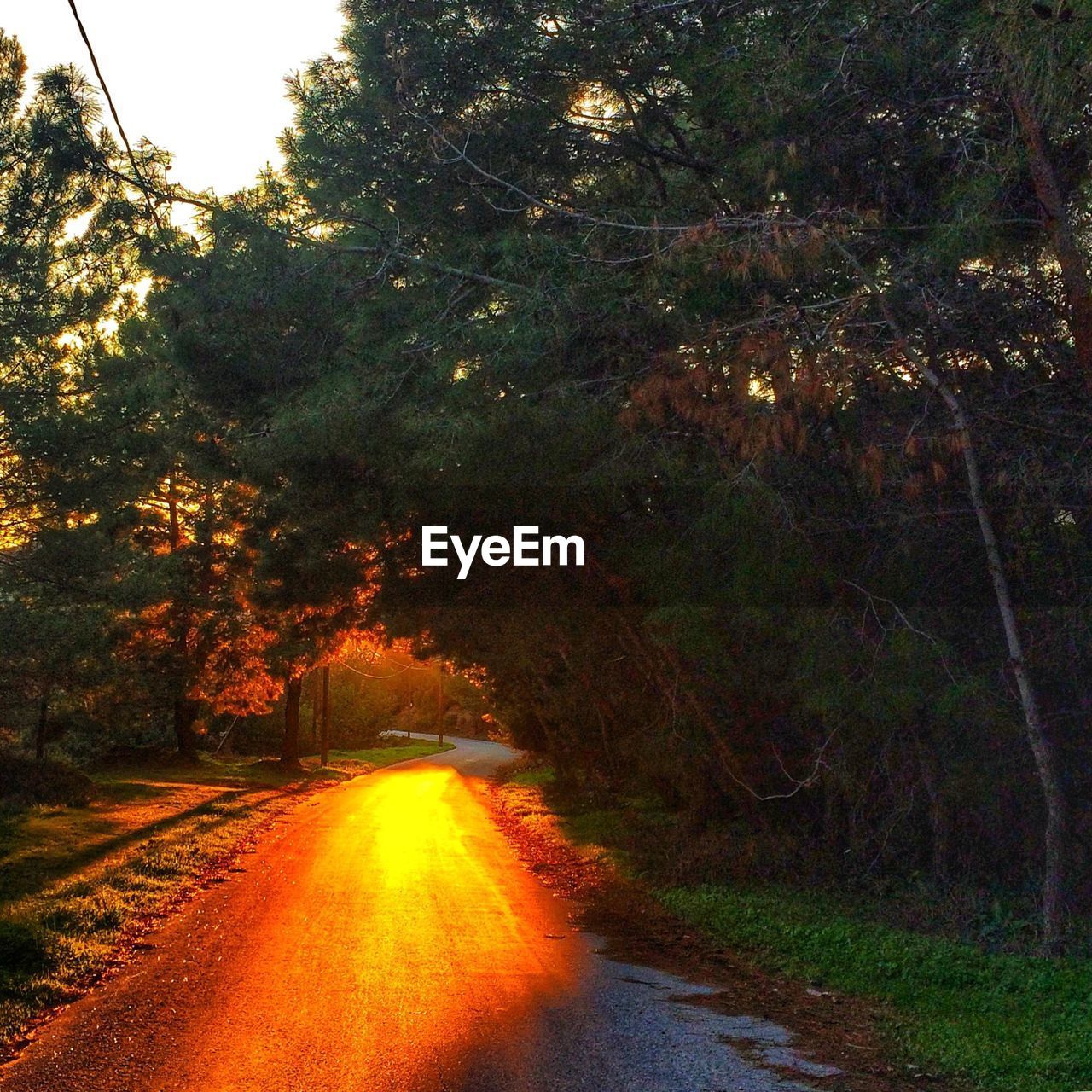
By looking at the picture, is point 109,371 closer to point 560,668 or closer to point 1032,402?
point 560,668

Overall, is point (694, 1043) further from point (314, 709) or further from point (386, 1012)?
point (314, 709)

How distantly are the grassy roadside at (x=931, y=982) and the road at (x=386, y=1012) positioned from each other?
41.3 inches

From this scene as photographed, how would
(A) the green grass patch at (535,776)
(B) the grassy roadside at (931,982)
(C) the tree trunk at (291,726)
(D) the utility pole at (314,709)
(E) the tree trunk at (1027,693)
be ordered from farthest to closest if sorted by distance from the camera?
1. (D) the utility pole at (314,709)
2. (C) the tree trunk at (291,726)
3. (A) the green grass patch at (535,776)
4. (E) the tree trunk at (1027,693)
5. (B) the grassy roadside at (931,982)

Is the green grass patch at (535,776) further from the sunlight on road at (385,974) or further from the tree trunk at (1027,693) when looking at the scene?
the tree trunk at (1027,693)

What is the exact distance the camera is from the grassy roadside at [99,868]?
9.11 metres

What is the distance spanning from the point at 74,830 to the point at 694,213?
14.8 meters

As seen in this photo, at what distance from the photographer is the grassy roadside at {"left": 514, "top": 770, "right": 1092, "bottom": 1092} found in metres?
6.96

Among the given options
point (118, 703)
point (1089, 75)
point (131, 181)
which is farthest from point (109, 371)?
point (1089, 75)

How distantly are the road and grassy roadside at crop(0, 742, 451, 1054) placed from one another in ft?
1.22

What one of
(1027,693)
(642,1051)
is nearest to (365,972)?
(642,1051)

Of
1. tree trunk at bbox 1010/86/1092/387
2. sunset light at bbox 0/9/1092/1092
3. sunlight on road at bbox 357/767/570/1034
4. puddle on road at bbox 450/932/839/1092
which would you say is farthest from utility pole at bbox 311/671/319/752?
tree trunk at bbox 1010/86/1092/387

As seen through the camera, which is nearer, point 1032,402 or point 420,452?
point 1032,402

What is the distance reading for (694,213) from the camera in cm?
1234

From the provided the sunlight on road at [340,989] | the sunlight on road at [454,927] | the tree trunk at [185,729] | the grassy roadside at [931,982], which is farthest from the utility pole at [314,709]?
the grassy roadside at [931,982]
